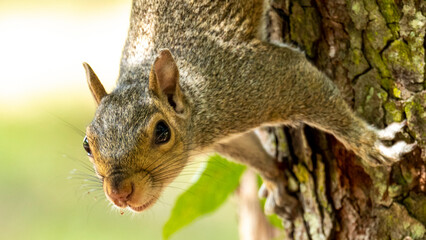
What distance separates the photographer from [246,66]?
2.50 meters

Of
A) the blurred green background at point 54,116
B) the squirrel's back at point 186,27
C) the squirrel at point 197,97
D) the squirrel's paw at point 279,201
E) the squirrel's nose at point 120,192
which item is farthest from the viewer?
the blurred green background at point 54,116

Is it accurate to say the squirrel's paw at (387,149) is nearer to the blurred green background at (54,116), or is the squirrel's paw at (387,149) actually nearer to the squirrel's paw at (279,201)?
the squirrel's paw at (279,201)

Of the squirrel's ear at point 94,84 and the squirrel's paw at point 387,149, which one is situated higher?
the squirrel's ear at point 94,84

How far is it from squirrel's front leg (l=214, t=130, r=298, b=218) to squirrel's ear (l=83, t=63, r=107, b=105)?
0.61 m

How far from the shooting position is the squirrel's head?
216 centimetres

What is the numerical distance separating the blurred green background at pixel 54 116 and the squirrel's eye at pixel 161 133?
2716mm

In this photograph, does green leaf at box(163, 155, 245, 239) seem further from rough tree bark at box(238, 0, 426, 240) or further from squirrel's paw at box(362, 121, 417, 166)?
squirrel's paw at box(362, 121, 417, 166)

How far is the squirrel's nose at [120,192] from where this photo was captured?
2117 millimetres

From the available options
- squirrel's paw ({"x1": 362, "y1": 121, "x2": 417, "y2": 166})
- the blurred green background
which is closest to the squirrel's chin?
squirrel's paw ({"x1": 362, "y1": 121, "x2": 417, "y2": 166})

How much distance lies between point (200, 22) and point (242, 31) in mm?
184

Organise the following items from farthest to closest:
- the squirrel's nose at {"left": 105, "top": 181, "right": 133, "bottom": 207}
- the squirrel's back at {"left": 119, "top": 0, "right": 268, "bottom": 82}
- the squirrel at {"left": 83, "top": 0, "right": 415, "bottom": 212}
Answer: the squirrel's back at {"left": 119, "top": 0, "right": 268, "bottom": 82} → the squirrel at {"left": 83, "top": 0, "right": 415, "bottom": 212} → the squirrel's nose at {"left": 105, "top": 181, "right": 133, "bottom": 207}

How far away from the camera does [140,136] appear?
220cm

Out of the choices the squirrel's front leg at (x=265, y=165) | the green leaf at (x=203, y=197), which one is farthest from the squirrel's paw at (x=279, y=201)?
the green leaf at (x=203, y=197)

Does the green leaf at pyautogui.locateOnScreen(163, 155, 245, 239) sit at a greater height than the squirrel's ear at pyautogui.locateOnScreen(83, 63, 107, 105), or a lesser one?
lesser
